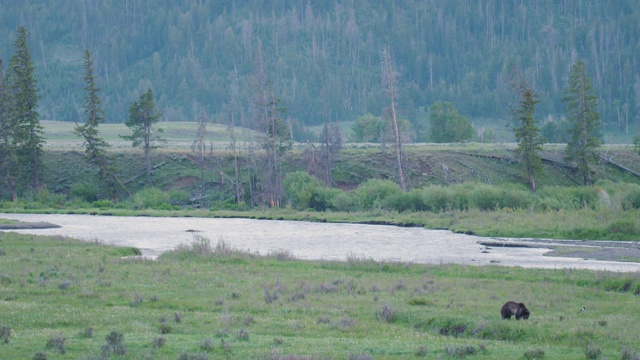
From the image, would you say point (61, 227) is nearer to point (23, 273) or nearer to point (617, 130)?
point (23, 273)

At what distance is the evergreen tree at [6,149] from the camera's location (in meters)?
75.6

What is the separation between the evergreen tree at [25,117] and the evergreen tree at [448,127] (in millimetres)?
50086

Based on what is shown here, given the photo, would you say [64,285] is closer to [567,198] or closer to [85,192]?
[567,198]

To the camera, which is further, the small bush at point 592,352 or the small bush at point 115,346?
the small bush at point 592,352

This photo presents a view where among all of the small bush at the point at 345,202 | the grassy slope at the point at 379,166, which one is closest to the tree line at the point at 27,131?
the grassy slope at the point at 379,166

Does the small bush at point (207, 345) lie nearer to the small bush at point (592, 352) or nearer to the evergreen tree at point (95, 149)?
the small bush at point (592, 352)

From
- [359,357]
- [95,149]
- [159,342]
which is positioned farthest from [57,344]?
[95,149]

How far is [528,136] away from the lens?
7119 cm

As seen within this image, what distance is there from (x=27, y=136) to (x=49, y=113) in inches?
4660

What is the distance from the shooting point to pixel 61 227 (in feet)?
181

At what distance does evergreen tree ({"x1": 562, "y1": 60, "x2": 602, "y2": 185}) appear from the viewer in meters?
73.2

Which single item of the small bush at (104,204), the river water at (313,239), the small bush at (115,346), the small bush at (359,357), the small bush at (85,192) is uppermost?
the small bush at (85,192)

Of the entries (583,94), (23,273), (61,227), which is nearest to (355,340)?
(23,273)

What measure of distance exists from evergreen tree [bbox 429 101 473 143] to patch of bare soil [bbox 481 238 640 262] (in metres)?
61.1
